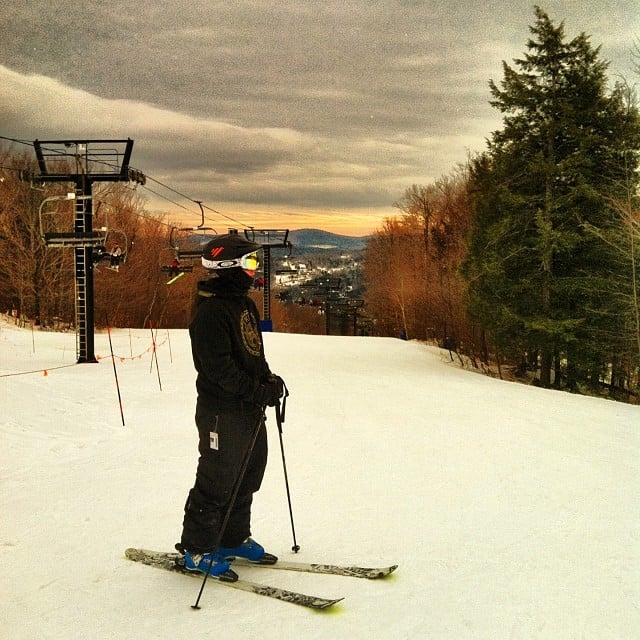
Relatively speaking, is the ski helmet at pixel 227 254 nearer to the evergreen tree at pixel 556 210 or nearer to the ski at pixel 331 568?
the ski at pixel 331 568

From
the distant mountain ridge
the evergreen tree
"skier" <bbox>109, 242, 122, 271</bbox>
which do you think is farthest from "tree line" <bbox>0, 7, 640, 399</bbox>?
the distant mountain ridge

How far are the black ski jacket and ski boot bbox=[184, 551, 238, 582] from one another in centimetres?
62

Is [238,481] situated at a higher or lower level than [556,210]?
lower

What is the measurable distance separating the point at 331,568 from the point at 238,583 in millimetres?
396

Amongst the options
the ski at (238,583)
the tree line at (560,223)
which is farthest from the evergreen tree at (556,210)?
the ski at (238,583)

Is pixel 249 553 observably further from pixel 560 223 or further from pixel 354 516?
pixel 560 223

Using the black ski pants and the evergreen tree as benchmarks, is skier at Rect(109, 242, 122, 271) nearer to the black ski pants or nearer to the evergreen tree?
the evergreen tree

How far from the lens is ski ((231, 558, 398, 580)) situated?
226 centimetres

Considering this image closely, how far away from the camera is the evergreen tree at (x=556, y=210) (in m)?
9.90

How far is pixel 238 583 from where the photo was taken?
7.06 ft

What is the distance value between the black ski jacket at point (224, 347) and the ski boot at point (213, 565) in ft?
2.02

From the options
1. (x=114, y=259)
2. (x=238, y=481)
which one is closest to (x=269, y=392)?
(x=238, y=481)

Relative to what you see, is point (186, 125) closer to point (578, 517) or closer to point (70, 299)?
point (578, 517)

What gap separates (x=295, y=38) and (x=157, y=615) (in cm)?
Result: 312
